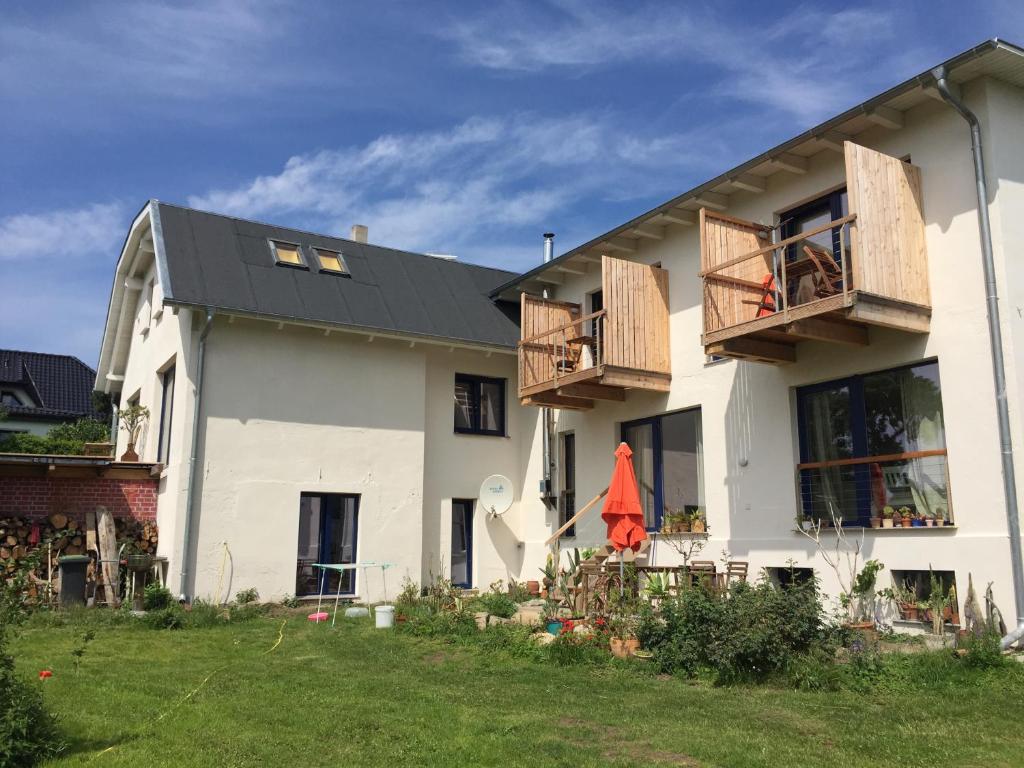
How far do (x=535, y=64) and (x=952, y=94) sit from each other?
507 centimetres

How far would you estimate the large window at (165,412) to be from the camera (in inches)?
642

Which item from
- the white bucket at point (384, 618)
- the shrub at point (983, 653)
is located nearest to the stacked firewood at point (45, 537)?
the white bucket at point (384, 618)

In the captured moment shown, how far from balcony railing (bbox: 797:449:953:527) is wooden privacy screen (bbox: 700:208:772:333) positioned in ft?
7.36

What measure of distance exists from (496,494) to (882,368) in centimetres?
789

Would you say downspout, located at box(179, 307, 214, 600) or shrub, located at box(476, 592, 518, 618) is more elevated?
downspout, located at box(179, 307, 214, 600)

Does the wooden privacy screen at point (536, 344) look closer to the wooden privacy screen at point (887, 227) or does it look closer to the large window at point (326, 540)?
the large window at point (326, 540)

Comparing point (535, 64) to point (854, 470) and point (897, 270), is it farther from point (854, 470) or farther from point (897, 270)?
point (854, 470)

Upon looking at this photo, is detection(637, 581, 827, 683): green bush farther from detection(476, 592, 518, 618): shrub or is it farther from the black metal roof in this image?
the black metal roof

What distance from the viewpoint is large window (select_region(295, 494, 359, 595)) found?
49.5ft

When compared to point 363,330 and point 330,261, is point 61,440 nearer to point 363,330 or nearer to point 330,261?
point 330,261

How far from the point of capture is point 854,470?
429 inches

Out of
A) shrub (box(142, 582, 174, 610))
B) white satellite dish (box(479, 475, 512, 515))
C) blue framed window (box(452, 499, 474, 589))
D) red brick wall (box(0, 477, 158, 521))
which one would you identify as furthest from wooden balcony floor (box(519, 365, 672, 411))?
red brick wall (box(0, 477, 158, 521))

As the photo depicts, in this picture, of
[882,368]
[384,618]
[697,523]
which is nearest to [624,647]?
[697,523]

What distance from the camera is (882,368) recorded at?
34.8 feet
